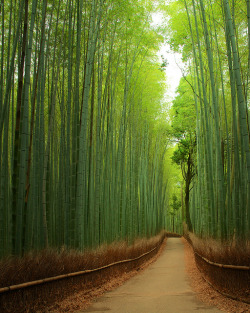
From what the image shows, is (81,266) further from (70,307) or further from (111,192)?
(111,192)

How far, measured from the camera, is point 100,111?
6.88 m

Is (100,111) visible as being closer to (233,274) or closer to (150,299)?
(150,299)

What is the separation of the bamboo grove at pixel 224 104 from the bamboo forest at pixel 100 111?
0.02 meters

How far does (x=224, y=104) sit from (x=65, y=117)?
316 cm

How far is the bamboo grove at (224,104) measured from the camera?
15.8 ft

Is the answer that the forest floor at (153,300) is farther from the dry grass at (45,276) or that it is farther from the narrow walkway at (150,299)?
the dry grass at (45,276)

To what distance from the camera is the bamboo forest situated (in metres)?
4.55

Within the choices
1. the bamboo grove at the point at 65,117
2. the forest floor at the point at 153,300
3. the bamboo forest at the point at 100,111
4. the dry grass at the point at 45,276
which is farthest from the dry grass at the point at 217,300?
the bamboo grove at the point at 65,117

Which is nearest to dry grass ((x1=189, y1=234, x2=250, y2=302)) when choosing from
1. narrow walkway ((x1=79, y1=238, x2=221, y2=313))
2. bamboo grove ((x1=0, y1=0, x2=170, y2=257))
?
narrow walkway ((x1=79, y1=238, x2=221, y2=313))

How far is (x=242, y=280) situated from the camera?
363cm

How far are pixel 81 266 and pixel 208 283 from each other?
74.6 inches

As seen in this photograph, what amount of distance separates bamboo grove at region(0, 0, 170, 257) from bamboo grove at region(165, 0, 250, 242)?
1.21m

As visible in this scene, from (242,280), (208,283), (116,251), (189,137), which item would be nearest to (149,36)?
(116,251)

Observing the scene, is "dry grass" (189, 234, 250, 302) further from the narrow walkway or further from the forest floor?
the narrow walkway
